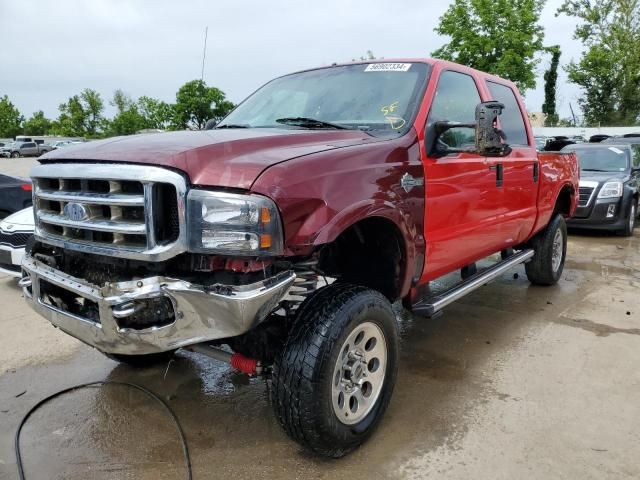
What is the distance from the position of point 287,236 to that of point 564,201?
4.64 meters

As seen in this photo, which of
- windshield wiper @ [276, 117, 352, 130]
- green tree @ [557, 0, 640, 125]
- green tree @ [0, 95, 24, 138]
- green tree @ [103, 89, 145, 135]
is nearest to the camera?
windshield wiper @ [276, 117, 352, 130]

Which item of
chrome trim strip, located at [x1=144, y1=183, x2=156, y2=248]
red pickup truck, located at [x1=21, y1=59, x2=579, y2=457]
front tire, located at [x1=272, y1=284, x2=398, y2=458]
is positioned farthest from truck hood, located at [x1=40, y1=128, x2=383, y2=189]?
front tire, located at [x1=272, y1=284, x2=398, y2=458]

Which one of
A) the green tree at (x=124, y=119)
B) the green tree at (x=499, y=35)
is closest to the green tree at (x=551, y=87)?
the green tree at (x=499, y=35)

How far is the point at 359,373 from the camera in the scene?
9.10ft

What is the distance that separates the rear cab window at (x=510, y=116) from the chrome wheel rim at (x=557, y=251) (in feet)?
4.56

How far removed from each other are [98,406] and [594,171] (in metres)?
9.42

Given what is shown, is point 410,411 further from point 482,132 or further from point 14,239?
point 14,239

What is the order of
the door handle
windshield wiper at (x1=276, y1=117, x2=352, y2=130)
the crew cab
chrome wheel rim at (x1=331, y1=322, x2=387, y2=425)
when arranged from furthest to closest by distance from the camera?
the crew cab < the door handle < windshield wiper at (x1=276, y1=117, x2=352, y2=130) < chrome wheel rim at (x1=331, y1=322, x2=387, y2=425)

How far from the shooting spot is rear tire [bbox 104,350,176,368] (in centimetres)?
365

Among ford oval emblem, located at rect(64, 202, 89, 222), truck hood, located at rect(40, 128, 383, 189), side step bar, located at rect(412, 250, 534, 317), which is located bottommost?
side step bar, located at rect(412, 250, 534, 317)

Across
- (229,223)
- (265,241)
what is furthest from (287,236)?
(229,223)

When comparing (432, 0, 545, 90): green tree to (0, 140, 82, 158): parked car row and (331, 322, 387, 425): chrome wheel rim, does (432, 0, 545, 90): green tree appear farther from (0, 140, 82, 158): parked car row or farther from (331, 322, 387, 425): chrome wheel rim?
(0, 140, 82, 158): parked car row

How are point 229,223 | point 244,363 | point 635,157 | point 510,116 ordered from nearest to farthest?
point 229,223 < point 244,363 < point 510,116 < point 635,157

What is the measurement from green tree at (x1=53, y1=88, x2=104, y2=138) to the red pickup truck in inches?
2612
